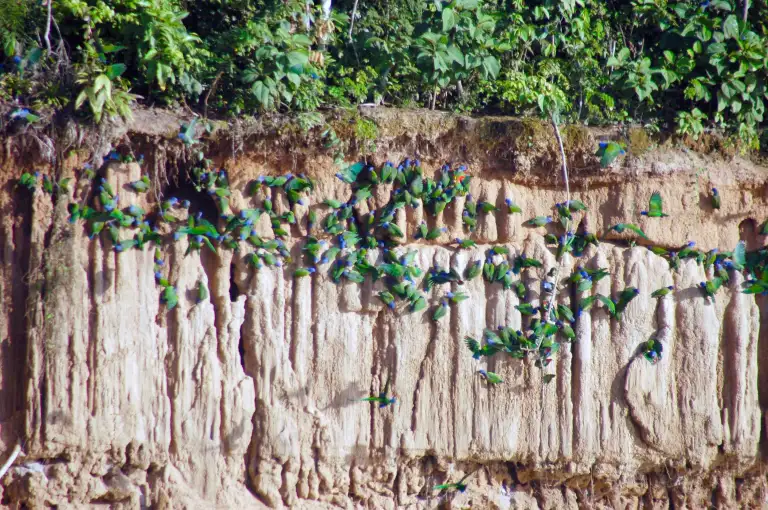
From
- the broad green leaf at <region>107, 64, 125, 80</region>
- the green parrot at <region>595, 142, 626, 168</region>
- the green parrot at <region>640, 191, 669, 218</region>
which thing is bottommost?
the green parrot at <region>640, 191, 669, 218</region>

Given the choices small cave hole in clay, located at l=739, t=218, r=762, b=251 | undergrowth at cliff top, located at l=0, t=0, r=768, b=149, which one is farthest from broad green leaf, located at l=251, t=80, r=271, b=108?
small cave hole in clay, located at l=739, t=218, r=762, b=251

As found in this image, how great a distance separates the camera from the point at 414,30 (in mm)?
6730

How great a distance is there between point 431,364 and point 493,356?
0.50 m

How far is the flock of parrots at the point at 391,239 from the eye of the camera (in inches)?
239

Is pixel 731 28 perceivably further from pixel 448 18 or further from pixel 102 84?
pixel 102 84

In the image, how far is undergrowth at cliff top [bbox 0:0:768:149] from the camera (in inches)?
236

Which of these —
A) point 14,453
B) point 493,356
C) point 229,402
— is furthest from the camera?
point 493,356

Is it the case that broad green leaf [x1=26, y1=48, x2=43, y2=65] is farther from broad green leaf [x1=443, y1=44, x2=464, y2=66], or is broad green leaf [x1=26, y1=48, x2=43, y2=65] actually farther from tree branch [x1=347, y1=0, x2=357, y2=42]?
broad green leaf [x1=443, y1=44, x2=464, y2=66]

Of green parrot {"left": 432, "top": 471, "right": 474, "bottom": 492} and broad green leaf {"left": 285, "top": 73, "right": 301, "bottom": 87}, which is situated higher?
broad green leaf {"left": 285, "top": 73, "right": 301, "bottom": 87}

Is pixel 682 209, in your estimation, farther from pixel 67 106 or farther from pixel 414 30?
pixel 67 106

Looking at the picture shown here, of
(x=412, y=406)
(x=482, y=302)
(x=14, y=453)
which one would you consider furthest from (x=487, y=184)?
(x=14, y=453)

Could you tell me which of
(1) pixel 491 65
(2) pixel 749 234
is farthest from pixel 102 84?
(2) pixel 749 234

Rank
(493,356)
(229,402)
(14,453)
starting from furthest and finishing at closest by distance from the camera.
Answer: (493,356) < (229,402) < (14,453)

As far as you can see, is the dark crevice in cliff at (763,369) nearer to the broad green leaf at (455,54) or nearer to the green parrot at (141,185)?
the broad green leaf at (455,54)
